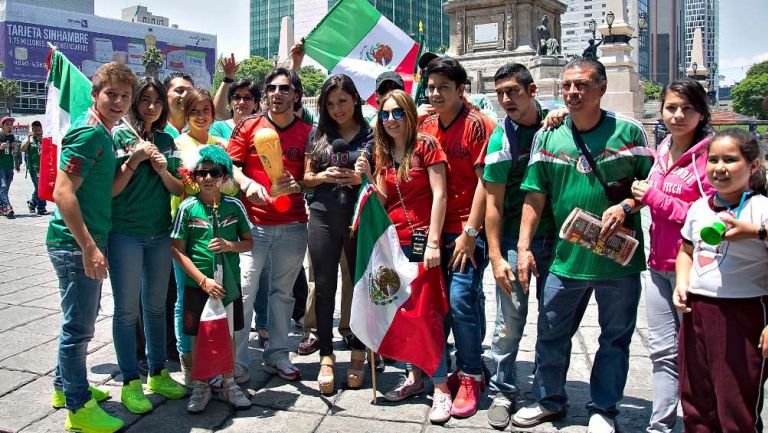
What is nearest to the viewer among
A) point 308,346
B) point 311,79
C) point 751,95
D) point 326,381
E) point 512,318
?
point 512,318

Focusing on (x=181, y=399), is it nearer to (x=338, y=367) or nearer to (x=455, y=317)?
(x=338, y=367)

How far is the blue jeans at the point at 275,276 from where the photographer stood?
4789 millimetres

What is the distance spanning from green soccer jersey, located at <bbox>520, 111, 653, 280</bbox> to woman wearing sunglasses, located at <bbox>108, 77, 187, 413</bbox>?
7.65 feet

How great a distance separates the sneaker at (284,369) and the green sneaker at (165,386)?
2.13 ft

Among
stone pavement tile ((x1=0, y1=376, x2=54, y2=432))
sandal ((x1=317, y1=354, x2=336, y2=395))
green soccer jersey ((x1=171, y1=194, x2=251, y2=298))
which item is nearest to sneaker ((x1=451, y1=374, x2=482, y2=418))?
sandal ((x1=317, y1=354, x2=336, y2=395))

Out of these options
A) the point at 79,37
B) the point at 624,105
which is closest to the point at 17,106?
the point at 79,37

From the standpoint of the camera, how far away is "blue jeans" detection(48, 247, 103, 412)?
3805 mm

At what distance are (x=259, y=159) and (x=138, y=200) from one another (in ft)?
2.99

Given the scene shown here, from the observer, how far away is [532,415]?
4031 millimetres

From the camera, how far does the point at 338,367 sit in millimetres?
5121

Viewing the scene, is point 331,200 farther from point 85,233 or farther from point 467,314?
point 85,233

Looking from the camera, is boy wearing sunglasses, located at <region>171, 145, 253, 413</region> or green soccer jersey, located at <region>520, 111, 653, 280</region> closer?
green soccer jersey, located at <region>520, 111, 653, 280</region>

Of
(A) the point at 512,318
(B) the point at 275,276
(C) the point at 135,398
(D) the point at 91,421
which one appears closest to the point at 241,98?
(B) the point at 275,276

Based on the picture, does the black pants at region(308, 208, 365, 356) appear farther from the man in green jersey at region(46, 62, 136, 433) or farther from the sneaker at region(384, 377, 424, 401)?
the man in green jersey at region(46, 62, 136, 433)
